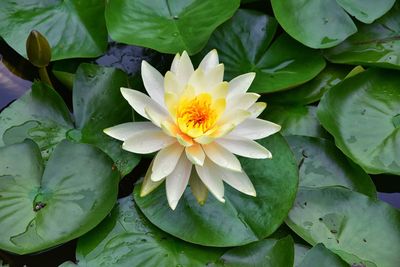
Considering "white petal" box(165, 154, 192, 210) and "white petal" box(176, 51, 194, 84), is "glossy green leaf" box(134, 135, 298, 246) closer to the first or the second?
"white petal" box(165, 154, 192, 210)

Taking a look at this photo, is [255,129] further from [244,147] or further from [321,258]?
[321,258]

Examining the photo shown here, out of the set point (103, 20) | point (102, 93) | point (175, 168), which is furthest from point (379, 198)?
point (103, 20)

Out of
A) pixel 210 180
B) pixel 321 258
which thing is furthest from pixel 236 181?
pixel 321 258

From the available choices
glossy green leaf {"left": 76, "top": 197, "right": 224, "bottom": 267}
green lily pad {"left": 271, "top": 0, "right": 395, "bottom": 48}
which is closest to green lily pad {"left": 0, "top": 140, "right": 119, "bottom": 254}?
glossy green leaf {"left": 76, "top": 197, "right": 224, "bottom": 267}

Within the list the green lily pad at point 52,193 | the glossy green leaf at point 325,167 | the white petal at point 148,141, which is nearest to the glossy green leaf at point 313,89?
the glossy green leaf at point 325,167

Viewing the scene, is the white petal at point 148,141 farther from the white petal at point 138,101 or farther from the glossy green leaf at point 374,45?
the glossy green leaf at point 374,45

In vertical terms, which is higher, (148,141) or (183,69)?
(183,69)
